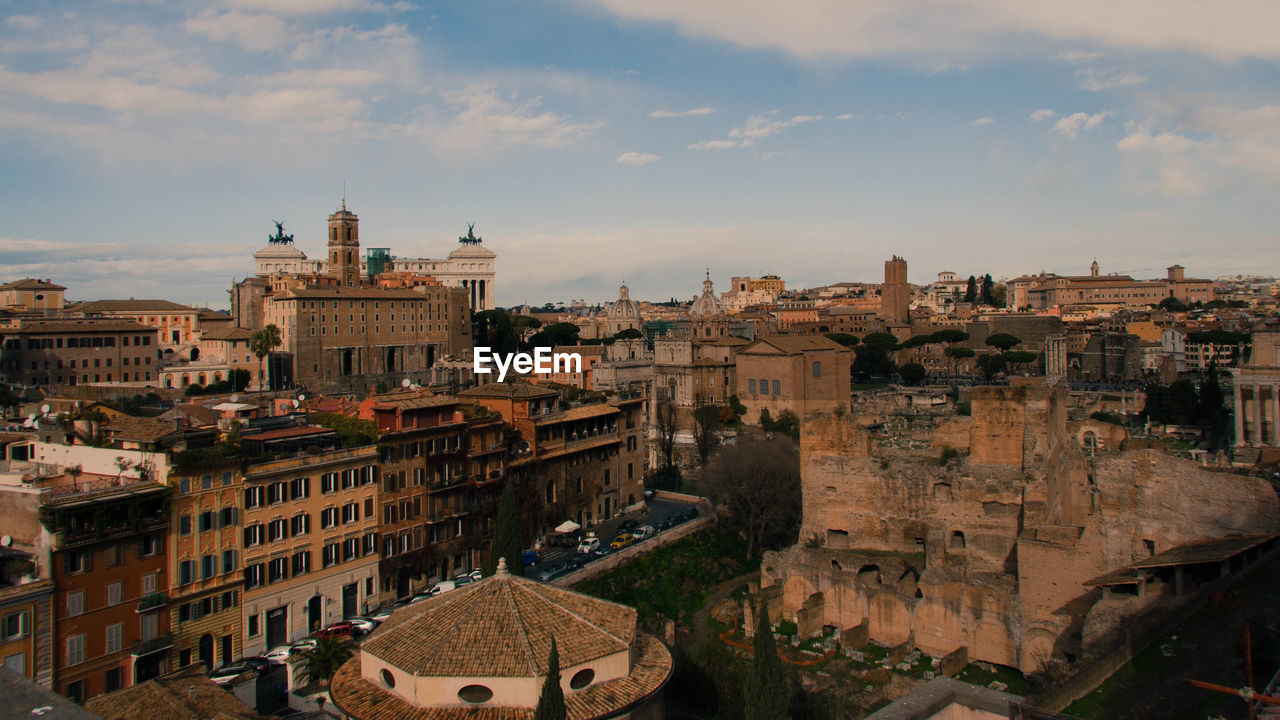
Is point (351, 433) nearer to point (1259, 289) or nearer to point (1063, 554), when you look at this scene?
point (1063, 554)

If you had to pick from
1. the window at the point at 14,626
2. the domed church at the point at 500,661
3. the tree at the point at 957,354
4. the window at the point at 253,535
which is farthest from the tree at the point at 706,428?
the tree at the point at 957,354

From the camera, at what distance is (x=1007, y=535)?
83.3 ft

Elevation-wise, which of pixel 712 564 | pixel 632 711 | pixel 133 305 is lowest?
pixel 712 564

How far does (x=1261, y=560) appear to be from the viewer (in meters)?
16.9

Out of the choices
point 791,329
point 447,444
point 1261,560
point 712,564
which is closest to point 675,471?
point 712,564

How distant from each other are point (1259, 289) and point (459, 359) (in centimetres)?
15416

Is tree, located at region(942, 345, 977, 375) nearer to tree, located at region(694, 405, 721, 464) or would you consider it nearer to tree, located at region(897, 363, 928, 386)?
tree, located at region(897, 363, 928, 386)

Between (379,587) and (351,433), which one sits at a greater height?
(351,433)

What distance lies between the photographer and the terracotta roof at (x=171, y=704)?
49.2 ft

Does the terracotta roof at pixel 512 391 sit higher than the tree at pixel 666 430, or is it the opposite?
the terracotta roof at pixel 512 391

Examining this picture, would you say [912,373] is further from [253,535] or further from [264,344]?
[253,535]

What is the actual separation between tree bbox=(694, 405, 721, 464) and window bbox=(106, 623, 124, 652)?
29766 millimetres

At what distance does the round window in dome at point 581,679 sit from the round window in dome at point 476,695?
1.17m

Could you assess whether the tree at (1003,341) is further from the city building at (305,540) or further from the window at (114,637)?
the window at (114,637)
